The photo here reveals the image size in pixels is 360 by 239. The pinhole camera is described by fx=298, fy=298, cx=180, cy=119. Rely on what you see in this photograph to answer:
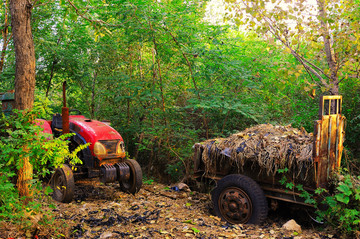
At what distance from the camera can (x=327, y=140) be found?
4.36m

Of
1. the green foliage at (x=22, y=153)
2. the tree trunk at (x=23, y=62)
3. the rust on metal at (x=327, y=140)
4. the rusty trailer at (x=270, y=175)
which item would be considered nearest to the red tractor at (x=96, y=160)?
the tree trunk at (x=23, y=62)

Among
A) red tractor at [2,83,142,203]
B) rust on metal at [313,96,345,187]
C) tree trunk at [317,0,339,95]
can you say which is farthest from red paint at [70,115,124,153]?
tree trunk at [317,0,339,95]

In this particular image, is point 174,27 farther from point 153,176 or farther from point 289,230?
point 289,230

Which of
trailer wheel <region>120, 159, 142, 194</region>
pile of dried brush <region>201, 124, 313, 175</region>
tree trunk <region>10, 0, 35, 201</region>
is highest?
tree trunk <region>10, 0, 35, 201</region>

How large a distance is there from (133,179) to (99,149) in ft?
3.15

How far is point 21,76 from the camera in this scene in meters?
4.08

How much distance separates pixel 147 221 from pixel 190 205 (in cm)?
130

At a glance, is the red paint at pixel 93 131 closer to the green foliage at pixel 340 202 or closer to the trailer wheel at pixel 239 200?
the trailer wheel at pixel 239 200

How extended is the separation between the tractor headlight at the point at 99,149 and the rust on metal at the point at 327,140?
3.78m

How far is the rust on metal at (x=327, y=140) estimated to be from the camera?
4.15 m

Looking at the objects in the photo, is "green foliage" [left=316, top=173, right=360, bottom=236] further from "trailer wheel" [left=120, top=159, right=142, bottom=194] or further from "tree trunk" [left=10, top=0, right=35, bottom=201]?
"tree trunk" [left=10, top=0, right=35, bottom=201]

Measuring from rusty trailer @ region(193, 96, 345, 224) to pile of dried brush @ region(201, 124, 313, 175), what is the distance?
0.02 m

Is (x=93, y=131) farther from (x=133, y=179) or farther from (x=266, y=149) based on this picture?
(x=266, y=149)

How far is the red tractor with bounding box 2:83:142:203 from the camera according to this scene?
5.55m
